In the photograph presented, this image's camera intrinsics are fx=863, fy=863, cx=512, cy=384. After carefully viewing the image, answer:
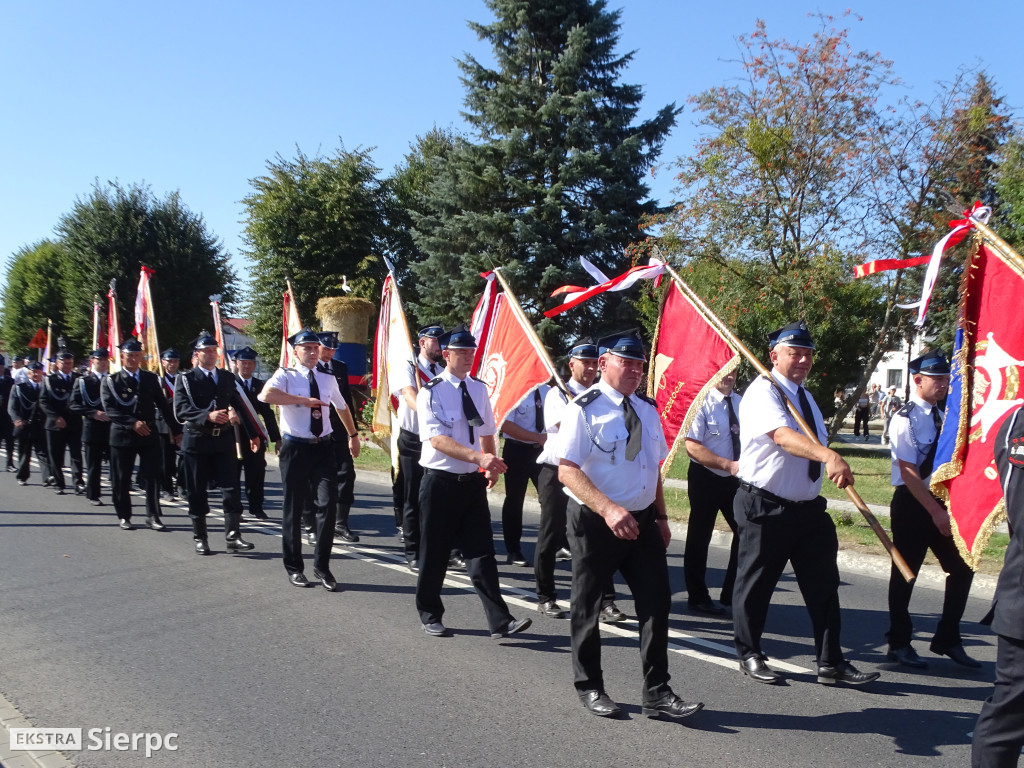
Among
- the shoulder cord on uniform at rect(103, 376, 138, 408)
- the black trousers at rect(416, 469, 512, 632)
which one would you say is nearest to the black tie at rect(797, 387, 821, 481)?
the black trousers at rect(416, 469, 512, 632)

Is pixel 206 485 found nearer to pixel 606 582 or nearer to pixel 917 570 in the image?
pixel 606 582

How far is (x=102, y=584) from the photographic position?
7445mm

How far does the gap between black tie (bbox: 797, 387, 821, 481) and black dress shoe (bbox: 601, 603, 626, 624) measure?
84.6 inches

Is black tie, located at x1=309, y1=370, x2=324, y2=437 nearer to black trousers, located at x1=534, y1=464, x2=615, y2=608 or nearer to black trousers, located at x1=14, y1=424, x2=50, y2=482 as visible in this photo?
black trousers, located at x1=534, y1=464, x2=615, y2=608

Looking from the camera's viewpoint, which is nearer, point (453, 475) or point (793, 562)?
point (793, 562)

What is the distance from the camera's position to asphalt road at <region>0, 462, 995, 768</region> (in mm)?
4188

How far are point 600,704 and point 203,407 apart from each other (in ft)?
20.2

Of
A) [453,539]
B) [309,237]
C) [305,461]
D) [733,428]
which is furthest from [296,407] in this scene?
[309,237]

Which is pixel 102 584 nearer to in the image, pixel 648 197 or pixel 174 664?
pixel 174 664

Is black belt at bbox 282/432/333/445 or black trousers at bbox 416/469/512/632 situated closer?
black trousers at bbox 416/469/512/632

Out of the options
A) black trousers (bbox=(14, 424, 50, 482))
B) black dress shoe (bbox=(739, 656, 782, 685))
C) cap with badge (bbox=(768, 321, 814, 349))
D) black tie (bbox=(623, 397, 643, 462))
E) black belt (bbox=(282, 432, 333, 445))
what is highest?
cap with badge (bbox=(768, 321, 814, 349))

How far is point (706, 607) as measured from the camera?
22.5 feet

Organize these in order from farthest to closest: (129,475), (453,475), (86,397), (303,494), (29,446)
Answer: (29,446) < (86,397) < (129,475) < (303,494) < (453,475)

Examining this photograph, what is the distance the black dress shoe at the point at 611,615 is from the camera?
6522 millimetres
